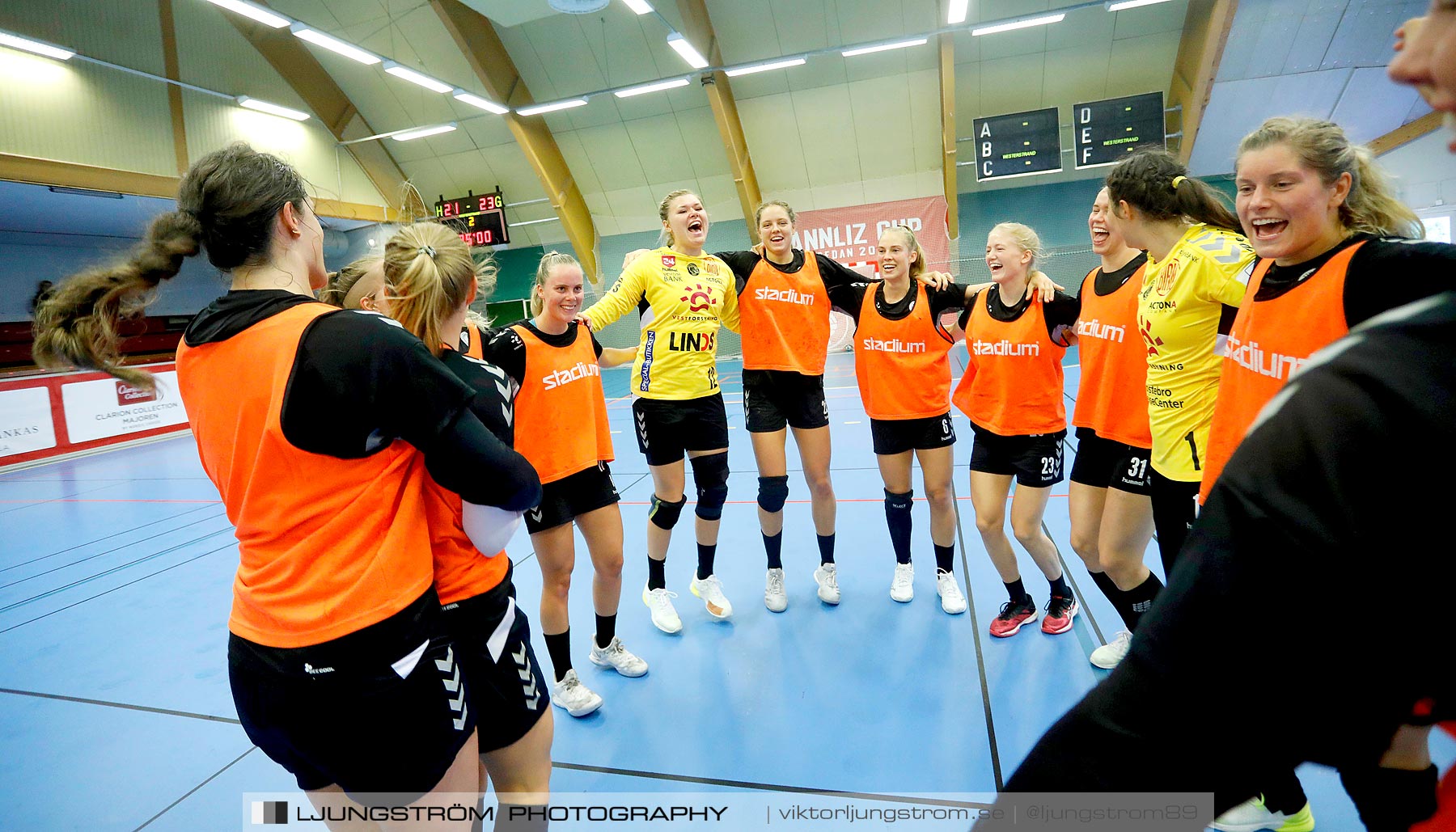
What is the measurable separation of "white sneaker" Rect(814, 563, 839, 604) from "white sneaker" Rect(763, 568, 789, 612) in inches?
8.1

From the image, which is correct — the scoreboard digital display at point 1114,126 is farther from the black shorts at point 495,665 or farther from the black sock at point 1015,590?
the black shorts at point 495,665

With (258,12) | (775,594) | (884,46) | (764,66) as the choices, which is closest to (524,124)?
(764,66)

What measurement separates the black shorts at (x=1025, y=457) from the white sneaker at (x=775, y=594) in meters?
1.26

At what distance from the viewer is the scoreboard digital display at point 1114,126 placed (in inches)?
468

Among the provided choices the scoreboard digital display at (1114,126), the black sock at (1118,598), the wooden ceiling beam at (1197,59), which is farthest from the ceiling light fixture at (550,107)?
the black sock at (1118,598)

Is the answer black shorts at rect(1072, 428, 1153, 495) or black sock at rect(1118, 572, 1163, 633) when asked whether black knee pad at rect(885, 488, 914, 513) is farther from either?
black sock at rect(1118, 572, 1163, 633)

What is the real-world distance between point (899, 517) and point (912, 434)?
18.5 inches

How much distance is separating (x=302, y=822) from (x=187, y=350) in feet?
6.73

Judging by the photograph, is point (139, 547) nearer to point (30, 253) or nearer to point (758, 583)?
point (758, 583)

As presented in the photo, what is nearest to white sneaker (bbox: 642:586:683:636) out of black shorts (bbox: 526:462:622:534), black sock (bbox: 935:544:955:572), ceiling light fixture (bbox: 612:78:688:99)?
black shorts (bbox: 526:462:622:534)

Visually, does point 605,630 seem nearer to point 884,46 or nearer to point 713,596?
point 713,596

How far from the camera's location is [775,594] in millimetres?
3674

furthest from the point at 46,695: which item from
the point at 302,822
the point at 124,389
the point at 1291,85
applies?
the point at 1291,85

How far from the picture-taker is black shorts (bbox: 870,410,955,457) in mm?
3471
